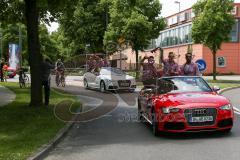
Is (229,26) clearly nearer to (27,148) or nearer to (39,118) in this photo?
(39,118)

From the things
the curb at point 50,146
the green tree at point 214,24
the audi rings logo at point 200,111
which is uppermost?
the green tree at point 214,24

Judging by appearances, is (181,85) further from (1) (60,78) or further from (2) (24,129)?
(1) (60,78)

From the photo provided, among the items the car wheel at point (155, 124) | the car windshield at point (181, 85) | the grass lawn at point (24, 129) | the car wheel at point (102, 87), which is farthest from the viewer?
the car wheel at point (102, 87)

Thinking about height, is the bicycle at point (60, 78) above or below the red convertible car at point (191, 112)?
above

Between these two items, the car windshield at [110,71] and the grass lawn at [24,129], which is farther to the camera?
the car windshield at [110,71]

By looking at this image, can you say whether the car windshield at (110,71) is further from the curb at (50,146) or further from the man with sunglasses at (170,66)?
the curb at (50,146)

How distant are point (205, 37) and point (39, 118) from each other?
29.8 m

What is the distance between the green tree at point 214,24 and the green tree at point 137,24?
3285 millimetres

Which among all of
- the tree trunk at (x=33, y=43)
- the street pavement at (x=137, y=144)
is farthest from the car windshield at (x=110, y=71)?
the street pavement at (x=137, y=144)

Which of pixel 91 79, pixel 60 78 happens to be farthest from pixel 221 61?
pixel 91 79

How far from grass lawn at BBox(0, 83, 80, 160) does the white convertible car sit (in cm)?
934

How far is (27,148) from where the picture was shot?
30.9 feet

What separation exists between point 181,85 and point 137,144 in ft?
7.96

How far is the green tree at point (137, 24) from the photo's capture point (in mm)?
41719
